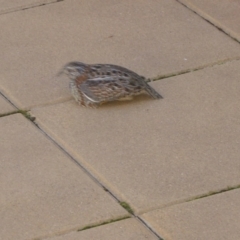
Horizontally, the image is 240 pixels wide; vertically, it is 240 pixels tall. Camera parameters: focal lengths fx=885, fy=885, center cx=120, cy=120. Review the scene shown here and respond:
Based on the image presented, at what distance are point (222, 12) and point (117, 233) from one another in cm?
380

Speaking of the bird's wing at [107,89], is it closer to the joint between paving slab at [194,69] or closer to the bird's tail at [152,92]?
the bird's tail at [152,92]

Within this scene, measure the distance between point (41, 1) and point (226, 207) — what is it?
3.96 m

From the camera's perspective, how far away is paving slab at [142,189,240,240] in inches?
224

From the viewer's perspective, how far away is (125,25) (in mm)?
8625

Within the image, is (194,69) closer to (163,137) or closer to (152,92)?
→ (152,92)

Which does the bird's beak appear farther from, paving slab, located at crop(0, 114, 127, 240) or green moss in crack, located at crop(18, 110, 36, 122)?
paving slab, located at crop(0, 114, 127, 240)

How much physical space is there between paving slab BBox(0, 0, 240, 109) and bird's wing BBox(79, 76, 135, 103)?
0.31m

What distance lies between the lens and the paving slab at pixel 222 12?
336 inches

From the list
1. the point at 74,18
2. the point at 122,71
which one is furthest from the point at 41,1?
the point at 122,71

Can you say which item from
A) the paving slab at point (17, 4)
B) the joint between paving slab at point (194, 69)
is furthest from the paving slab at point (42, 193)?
the paving slab at point (17, 4)

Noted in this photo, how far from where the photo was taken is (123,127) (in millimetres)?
6980

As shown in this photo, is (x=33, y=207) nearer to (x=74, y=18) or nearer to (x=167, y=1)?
(x=74, y=18)

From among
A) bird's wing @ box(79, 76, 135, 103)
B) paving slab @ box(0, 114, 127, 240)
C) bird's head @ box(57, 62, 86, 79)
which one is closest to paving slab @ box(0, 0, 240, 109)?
bird's head @ box(57, 62, 86, 79)

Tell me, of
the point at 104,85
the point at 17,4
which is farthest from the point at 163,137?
the point at 17,4
